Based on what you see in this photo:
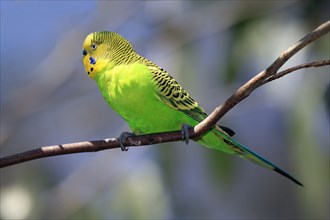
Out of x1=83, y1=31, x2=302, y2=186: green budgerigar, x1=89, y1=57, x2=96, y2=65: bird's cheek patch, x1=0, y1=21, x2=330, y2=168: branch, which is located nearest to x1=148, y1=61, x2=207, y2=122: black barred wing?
x1=83, y1=31, x2=302, y2=186: green budgerigar

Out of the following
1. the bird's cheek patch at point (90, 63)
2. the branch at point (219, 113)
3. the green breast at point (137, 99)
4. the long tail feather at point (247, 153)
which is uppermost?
the bird's cheek patch at point (90, 63)

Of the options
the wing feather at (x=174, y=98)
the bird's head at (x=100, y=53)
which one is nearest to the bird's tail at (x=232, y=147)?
the wing feather at (x=174, y=98)

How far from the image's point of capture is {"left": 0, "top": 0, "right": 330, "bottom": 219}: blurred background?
16.6ft

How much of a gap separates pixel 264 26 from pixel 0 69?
3645mm

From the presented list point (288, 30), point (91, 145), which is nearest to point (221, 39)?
point (288, 30)

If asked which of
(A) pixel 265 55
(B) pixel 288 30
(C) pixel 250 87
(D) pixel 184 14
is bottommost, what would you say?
(C) pixel 250 87

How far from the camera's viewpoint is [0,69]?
7.64 metres

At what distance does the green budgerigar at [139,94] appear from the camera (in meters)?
2.99

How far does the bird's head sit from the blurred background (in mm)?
2066

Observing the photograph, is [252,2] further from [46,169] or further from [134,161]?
[46,169]

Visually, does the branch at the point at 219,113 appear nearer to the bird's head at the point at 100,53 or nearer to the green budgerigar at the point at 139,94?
the green budgerigar at the point at 139,94

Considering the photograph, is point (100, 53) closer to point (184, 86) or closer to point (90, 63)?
point (90, 63)

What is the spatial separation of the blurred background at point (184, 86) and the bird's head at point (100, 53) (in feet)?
6.78

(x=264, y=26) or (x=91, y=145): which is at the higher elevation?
(x=264, y=26)
